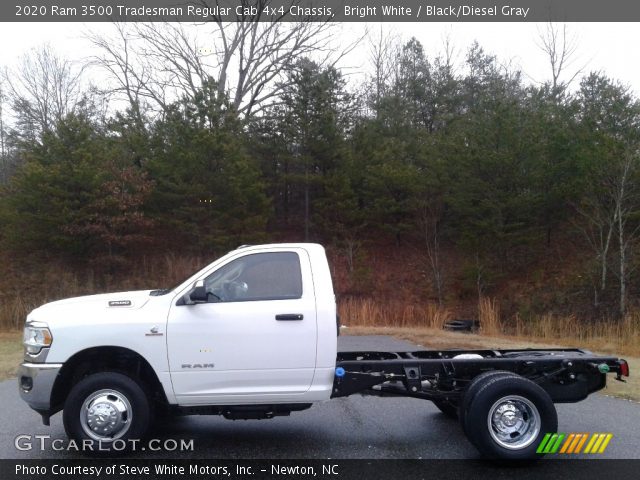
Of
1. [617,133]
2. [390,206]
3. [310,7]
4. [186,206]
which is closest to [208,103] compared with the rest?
[186,206]

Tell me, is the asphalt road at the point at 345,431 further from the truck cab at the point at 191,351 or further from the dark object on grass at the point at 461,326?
the dark object on grass at the point at 461,326

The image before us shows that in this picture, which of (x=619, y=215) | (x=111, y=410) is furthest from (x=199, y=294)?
(x=619, y=215)

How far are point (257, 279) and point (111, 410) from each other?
192cm

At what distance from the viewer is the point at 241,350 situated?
251 inches

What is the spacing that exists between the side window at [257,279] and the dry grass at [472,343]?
18.2ft

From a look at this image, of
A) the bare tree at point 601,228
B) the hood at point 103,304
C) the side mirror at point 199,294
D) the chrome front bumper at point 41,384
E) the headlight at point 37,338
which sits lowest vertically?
the chrome front bumper at point 41,384

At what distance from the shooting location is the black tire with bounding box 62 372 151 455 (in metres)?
6.28

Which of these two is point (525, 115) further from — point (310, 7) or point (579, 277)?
point (310, 7)

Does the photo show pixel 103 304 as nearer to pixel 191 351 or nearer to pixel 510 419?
pixel 191 351

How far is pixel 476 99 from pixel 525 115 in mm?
11388

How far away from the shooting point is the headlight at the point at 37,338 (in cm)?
641

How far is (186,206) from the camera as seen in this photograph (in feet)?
91.1

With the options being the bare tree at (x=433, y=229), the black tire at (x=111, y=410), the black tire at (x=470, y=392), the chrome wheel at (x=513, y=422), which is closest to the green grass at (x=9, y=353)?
the black tire at (x=111, y=410)

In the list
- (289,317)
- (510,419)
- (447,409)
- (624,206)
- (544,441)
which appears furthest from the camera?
(624,206)
